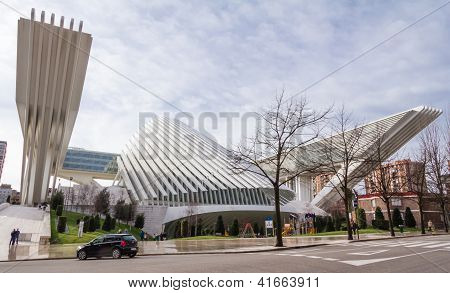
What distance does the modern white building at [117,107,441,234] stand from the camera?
43.8 meters

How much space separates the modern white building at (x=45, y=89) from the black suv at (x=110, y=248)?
3440cm

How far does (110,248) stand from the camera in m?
15.6

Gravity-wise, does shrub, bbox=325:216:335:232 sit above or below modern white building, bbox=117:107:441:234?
below

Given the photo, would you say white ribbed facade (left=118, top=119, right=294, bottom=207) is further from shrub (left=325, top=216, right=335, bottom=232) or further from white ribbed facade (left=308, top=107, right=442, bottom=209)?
white ribbed facade (left=308, top=107, right=442, bottom=209)

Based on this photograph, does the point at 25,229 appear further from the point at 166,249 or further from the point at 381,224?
the point at 381,224

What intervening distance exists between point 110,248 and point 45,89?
129 feet

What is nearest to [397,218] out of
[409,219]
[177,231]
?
[409,219]

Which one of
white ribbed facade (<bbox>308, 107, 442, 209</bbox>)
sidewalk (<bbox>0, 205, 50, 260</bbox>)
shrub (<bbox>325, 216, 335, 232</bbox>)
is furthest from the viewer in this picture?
white ribbed facade (<bbox>308, 107, 442, 209</bbox>)

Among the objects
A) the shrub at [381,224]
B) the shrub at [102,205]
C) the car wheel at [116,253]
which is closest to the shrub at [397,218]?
the shrub at [381,224]

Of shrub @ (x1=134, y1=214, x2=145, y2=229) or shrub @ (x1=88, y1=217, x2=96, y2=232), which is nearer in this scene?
shrub @ (x1=88, y1=217, x2=96, y2=232)

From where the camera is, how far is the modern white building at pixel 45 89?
41.8 m

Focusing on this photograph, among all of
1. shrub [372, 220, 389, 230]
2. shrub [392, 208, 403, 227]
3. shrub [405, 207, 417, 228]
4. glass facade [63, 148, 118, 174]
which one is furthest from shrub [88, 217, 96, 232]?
glass facade [63, 148, 118, 174]

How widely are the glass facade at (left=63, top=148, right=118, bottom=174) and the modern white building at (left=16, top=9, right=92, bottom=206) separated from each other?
2717 inches
